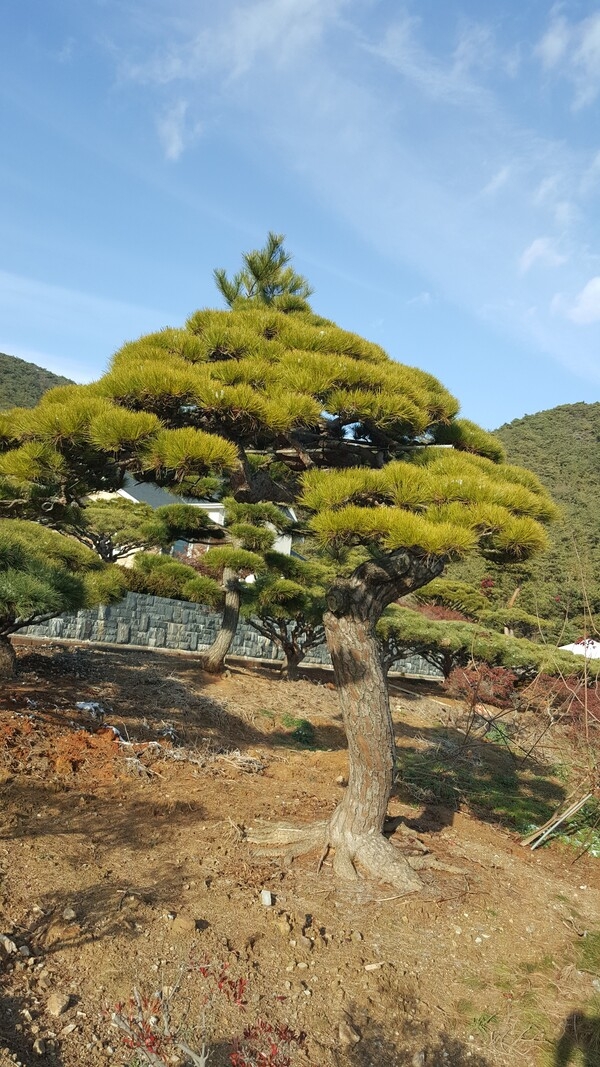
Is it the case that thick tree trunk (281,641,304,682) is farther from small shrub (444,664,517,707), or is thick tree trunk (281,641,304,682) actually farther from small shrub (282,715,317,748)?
small shrub (282,715,317,748)

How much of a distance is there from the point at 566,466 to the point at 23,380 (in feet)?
116

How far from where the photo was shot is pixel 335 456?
411 centimetres

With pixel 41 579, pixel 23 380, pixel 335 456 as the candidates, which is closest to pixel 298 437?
pixel 335 456

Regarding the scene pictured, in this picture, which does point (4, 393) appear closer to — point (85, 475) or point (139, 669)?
point (139, 669)

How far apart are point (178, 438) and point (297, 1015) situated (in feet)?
7.58

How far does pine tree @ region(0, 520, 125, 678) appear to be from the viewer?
4426mm

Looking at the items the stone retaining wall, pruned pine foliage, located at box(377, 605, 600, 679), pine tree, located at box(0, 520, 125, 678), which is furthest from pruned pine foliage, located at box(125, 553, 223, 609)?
pruned pine foliage, located at box(377, 605, 600, 679)

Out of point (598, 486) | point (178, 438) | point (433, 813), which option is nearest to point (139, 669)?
point (433, 813)

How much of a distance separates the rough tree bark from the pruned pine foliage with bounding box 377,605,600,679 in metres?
8.97

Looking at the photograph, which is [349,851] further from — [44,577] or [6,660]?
[6,660]

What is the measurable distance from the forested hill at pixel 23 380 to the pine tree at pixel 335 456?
3290 cm

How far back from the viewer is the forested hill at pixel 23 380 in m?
36.7

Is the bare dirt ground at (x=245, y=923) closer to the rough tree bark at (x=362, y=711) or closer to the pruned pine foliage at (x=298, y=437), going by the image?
the rough tree bark at (x=362, y=711)

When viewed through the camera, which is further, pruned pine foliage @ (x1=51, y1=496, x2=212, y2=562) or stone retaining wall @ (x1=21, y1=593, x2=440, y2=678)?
stone retaining wall @ (x1=21, y1=593, x2=440, y2=678)
